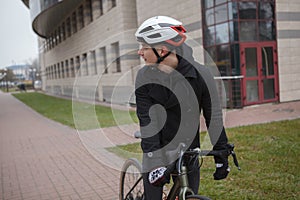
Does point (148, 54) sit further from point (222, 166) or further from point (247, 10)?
point (247, 10)

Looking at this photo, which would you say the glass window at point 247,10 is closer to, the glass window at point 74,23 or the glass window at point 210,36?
the glass window at point 210,36

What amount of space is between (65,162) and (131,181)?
3739mm

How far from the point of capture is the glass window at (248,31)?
12461 millimetres

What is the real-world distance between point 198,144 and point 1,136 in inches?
388

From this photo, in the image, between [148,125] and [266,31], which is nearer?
[148,125]

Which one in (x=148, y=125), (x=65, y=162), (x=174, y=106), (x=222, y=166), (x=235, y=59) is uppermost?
(x=235, y=59)

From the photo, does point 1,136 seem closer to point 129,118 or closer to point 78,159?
point 78,159

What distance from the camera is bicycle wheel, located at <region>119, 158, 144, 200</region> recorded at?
9.82 ft

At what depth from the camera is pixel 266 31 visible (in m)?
12.9

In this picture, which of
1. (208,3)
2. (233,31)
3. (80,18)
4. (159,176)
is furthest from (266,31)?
(80,18)

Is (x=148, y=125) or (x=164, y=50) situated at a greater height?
(x=164, y=50)

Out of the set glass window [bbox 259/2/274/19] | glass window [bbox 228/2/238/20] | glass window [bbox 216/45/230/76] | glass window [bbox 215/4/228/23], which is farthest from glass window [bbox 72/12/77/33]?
glass window [bbox 259/2/274/19]

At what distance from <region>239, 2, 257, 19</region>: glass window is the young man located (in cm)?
1085

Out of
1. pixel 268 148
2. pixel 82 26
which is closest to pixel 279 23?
pixel 268 148
